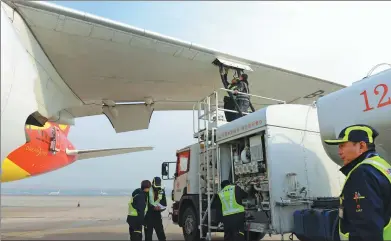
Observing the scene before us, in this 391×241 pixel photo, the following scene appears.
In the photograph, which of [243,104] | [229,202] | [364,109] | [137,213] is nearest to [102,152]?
[137,213]

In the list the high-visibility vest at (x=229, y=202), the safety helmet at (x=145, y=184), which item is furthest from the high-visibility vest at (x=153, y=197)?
the high-visibility vest at (x=229, y=202)

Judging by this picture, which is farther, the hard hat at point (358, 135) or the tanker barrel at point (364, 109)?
the tanker barrel at point (364, 109)

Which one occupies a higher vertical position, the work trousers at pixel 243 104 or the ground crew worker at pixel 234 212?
the work trousers at pixel 243 104

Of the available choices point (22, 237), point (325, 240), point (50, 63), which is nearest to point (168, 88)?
point (50, 63)

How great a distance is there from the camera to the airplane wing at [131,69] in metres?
4.93

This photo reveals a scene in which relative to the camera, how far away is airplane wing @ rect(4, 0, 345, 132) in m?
4.93

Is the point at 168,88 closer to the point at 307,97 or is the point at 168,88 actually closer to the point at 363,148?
the point at 307,97

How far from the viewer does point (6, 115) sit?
3314mm

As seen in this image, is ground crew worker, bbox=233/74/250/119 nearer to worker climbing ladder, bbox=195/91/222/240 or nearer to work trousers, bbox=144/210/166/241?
worker climbing ladder, bbox=195/91/222/240

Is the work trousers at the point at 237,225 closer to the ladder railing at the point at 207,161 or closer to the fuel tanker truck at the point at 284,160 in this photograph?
the fuel tanker truck at the point at 284,160

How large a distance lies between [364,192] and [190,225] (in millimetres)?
6149

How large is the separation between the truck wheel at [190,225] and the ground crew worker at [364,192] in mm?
5551

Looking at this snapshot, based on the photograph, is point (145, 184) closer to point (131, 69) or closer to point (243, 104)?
point (131, 69)

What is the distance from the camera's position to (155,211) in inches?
324
